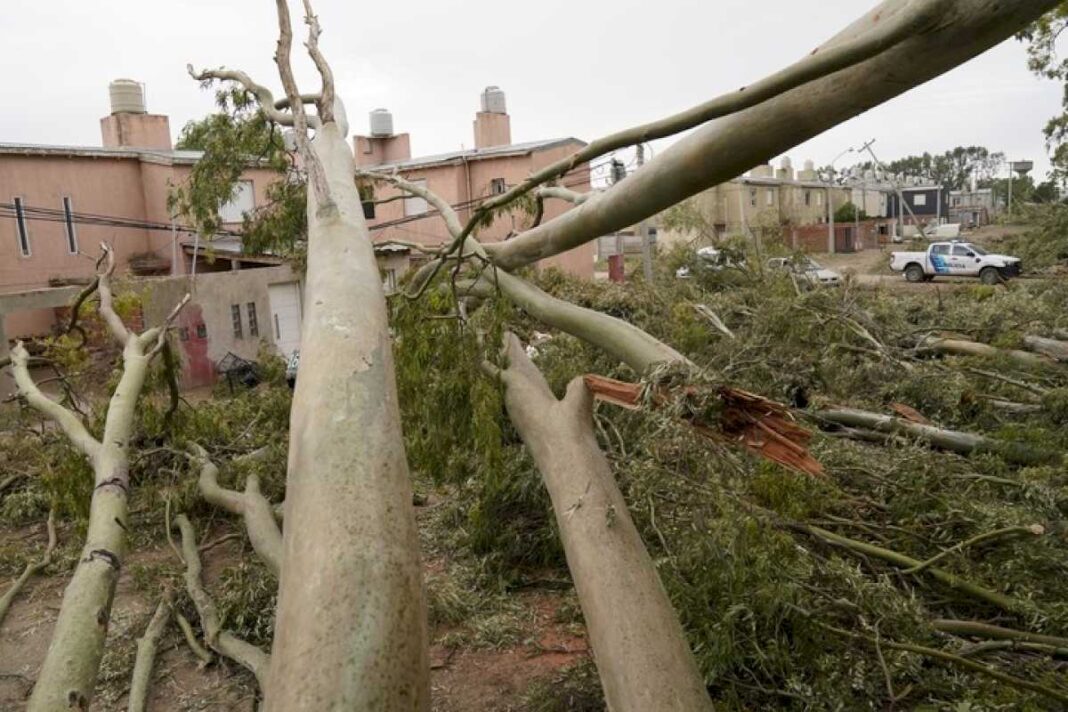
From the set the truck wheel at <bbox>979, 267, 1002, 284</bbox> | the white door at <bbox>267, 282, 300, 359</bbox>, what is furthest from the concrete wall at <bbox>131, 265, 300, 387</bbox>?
the truck wheel at <bbox>979, 267, 1002, 284</bbox>

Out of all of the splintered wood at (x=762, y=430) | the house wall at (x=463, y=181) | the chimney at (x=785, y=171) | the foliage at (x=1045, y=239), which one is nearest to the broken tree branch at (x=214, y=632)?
the splintered wood at (x=762, y=430)

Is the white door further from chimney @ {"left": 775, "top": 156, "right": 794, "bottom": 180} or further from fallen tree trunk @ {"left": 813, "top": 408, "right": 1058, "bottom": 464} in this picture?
chimney @ {"left": 775, "top": 156, "right": 794, "bottom": 180}

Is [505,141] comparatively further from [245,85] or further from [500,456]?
[500,456]

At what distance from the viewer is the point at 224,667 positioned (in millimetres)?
5219

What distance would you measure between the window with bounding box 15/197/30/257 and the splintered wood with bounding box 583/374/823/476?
60.9 ft

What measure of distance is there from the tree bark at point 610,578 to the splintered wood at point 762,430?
55 cm

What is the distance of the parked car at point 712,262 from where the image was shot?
12312 millimetres

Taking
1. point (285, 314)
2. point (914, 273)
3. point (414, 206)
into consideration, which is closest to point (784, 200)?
point (914, 273)

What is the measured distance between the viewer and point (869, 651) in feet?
12.6

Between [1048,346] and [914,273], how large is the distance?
55.6 feet

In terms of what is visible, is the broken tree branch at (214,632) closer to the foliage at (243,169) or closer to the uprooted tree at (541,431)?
the uprooted tree at (541,431)

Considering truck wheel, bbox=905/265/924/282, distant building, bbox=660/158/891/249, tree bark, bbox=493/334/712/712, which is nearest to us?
tree bark, bbox=493/334/712/712

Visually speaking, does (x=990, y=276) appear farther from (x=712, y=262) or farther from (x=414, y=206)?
(x=414, y=206)

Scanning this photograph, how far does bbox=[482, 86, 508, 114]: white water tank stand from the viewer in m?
25.2
